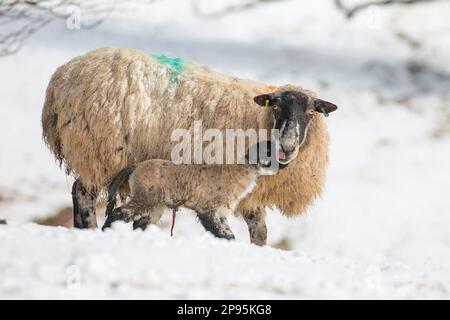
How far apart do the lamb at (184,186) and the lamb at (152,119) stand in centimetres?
53

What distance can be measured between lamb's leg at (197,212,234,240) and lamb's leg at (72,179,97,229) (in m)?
1.40

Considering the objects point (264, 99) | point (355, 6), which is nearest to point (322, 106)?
point (264, 99)

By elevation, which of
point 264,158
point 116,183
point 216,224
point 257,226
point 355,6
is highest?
point 355,6

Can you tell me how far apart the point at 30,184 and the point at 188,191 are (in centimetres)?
483

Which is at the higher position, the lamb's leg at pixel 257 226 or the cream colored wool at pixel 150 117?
the cream colored wool at pixel 150 117

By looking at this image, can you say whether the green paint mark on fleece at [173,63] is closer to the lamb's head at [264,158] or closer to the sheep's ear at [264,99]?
the sheep's ear at [264,99]

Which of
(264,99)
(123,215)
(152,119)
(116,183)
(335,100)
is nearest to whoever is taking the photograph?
(123,215)

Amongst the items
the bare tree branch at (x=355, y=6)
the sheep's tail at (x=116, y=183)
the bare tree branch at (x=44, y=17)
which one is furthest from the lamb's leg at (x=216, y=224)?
the bare tree branch at (x=355, y=6)

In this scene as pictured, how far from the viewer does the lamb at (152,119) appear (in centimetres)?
748

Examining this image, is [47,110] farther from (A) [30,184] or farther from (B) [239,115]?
(A) [30,184]

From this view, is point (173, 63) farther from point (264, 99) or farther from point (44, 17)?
point (44, 17)

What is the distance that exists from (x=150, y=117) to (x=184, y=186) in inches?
39.8

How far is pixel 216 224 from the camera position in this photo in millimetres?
6684
